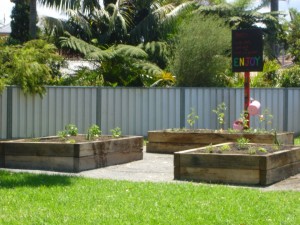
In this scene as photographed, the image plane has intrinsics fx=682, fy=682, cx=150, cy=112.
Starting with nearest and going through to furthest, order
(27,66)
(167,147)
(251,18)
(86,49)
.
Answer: (167,147)
(27,66)
(86,49)
(251,18)

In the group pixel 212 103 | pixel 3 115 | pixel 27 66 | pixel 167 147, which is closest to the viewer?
pixel 167 147

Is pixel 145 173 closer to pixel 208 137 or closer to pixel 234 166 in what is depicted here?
pixel 234 166

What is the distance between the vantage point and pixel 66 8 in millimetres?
28312

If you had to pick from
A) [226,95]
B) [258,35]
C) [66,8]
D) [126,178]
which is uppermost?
[66,8]

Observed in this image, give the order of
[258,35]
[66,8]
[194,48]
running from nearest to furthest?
[258,35]
[194,48]
[66,8]

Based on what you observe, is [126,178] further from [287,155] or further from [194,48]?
[194,48]

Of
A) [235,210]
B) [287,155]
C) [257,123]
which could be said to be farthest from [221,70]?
[235,210]

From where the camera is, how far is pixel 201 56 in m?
24.5

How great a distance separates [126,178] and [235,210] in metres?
3.86

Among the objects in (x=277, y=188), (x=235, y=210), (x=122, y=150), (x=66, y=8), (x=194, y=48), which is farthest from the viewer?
(x=66, y=8)

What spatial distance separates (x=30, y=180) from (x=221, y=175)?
10.4 feet

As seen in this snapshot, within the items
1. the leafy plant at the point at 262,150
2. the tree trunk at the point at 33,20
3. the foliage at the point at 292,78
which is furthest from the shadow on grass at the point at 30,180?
the foliage at the point at 292,78

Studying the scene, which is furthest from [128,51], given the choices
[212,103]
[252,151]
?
[252,151]

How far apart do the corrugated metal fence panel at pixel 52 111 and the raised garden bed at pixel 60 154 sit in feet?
20.3
